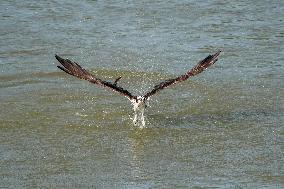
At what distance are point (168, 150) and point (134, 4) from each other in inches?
186

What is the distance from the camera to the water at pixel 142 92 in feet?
20.6

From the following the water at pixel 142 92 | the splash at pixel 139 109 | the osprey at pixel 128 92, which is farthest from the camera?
the splash at pixel 139 109

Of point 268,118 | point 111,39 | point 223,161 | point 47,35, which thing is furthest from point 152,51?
point 223,161

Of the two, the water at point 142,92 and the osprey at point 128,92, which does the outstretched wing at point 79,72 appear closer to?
the osprey at point 128,92

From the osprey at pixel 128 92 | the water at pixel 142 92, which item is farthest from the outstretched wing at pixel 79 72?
the water at pixel 142 92

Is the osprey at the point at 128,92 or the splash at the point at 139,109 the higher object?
the osprey at the point at 128,92

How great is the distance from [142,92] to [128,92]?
160cm

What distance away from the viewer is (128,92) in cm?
687

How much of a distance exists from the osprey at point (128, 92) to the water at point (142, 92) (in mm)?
168

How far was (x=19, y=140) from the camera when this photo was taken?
22.8ft

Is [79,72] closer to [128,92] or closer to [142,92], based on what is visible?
[128,92]

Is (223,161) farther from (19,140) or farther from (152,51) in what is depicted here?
(152,51)

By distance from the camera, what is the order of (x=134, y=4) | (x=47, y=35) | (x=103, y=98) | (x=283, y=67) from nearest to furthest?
(x=103, y=98) → (x=283, y=67) → (x=47, y=35) → (x=134, y=4)

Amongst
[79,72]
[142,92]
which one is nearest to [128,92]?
[79,72]
